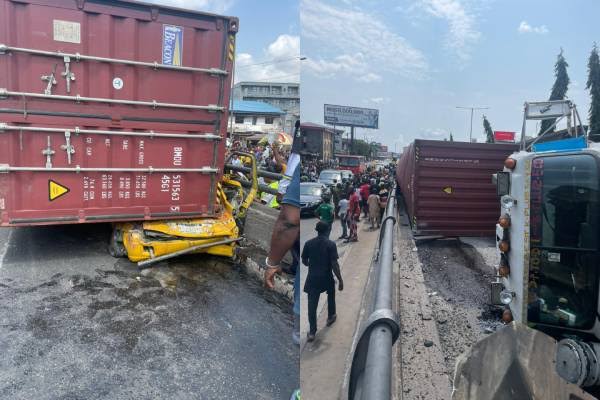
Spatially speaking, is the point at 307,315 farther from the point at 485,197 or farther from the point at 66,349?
the point at 485,197

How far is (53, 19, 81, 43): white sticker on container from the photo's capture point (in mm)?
5246

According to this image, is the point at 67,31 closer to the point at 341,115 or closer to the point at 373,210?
the point at 373,210

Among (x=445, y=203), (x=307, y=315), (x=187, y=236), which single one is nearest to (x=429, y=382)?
(x=307, y=315)

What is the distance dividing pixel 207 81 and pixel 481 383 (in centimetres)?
479

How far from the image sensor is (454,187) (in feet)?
34.6

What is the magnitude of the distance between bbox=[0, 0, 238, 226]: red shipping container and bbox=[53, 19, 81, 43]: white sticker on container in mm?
11

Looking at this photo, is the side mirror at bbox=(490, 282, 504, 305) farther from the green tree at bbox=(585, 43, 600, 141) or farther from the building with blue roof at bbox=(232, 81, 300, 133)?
the building with blue roof at bbox=(232, 81, 300, 133)

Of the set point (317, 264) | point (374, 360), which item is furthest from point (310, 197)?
point (374, 360)

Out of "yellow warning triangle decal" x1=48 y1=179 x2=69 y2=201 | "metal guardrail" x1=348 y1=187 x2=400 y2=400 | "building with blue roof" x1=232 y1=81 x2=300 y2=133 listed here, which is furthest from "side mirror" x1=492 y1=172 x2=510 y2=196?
"yellow warning triangle decal" x1=48 y1=179 x2=69 y2=201

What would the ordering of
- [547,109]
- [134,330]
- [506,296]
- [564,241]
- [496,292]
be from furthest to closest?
[547,109], [134,330], [496,292], [506,296], [564,241]

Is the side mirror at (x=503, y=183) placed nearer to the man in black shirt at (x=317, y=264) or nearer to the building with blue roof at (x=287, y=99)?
the building with blue roof at (x=287, y=99)

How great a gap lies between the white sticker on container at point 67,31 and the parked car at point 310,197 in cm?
511

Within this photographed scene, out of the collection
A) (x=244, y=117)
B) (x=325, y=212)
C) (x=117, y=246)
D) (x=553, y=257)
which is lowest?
(x=117, y=246)

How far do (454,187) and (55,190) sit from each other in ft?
26.2
